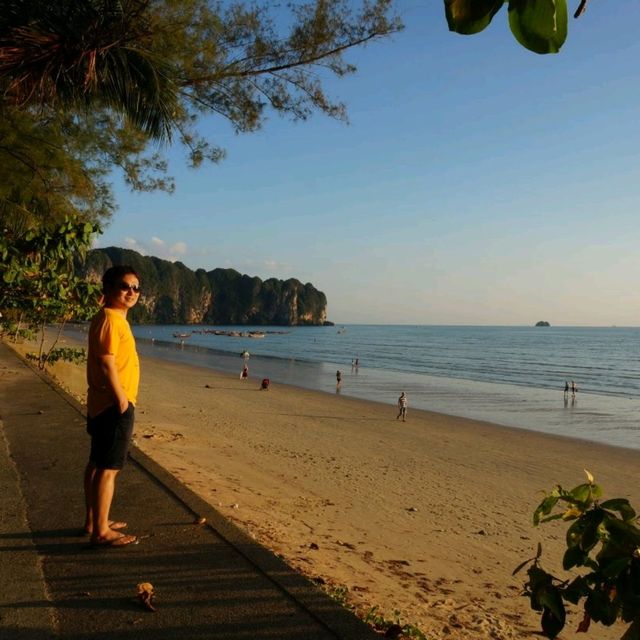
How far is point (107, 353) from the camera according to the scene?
11.3ft

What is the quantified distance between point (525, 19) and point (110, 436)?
3.20m

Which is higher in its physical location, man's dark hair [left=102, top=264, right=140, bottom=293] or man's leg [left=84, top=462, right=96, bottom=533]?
man's dark hair [left=102, top=264, right=140, bottom=293]

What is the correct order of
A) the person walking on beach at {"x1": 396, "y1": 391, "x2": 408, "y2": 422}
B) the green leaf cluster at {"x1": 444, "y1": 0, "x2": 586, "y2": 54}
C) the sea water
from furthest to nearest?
the sea water
the person walking on beach at {"x1": 396, "y1": 391, "x2": 408, "y2": 422}
the green leaf cluster at {"x1": 444, "y1": 0, "x2": 586, "y2": 54}

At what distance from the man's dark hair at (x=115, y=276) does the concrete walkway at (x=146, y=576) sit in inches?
57.5

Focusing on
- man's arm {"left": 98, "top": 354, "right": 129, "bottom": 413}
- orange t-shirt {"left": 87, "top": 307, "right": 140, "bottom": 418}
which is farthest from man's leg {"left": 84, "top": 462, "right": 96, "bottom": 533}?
man's arm {"left": 98, "top": 354, "right": 129, "bottom": 413}

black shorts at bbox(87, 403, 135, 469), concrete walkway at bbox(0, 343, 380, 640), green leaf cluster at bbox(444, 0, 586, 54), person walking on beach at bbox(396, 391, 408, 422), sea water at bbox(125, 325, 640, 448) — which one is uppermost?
green leaf cluster at bbox(444, 0, 586, 54)

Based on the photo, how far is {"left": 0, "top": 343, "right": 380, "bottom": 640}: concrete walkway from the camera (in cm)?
269

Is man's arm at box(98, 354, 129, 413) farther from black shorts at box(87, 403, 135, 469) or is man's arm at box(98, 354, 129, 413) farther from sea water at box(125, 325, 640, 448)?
sea water at box(125, 325, 640, 448)

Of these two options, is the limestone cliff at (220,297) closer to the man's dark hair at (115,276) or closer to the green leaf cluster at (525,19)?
the man's dark hair at (115,276)

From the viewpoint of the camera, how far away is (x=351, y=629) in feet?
8.91

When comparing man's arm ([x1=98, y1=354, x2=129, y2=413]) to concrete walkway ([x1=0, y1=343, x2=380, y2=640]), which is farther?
man's arm ([x1=98, y1=354, x2=129, y2=413])

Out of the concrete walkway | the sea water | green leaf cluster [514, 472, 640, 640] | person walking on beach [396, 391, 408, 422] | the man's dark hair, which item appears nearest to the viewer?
green leaf cluster [514, 472, 640, 640]

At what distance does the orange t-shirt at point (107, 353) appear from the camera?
11.3ft

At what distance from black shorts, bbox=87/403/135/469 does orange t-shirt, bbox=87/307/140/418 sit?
0.05 metres
